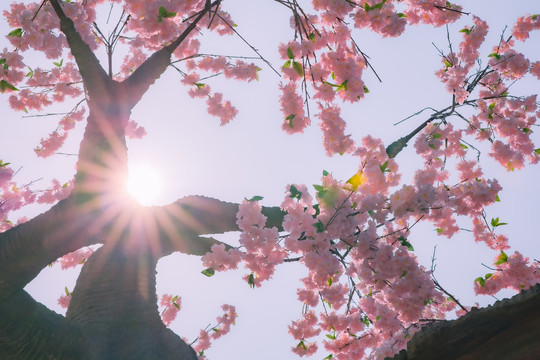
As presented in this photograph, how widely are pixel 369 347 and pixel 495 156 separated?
14.6 ft

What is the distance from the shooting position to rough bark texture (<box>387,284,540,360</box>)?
148 centimetres

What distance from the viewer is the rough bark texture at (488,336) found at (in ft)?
4.85

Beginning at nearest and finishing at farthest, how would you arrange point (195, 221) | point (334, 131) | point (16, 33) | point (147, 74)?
point (195, 221), point (147, 74), point (334, 131), point (16, 33)

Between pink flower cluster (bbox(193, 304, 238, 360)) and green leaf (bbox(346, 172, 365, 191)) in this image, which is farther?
pink flower cluster (bbox(193, 304, 238, 360))

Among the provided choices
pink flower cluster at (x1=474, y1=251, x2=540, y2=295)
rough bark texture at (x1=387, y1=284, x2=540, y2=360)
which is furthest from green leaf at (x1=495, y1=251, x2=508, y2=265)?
rough bark texture at (x1=387, y1=284, x2=540, y2=360)

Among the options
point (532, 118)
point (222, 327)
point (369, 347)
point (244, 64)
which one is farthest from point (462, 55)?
point (222, 327)

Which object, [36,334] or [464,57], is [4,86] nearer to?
[36,334]

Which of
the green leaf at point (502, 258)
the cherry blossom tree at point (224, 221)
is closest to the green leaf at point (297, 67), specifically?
the cherry blossom tree at point (224, 221)

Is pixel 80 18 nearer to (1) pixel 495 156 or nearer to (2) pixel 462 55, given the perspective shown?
(2) pixel 462 55

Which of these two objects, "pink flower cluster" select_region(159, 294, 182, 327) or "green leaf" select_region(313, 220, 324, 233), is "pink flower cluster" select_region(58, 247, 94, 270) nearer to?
"pink flower cluster" select_region(159, 294, 182, 327)

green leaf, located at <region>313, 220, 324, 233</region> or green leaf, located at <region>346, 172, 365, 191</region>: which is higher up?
green leaf, located at <region>346, 172, 365, 191</region>

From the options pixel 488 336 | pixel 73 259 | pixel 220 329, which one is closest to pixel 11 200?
pixel 73 259

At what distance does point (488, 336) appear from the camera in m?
1.50

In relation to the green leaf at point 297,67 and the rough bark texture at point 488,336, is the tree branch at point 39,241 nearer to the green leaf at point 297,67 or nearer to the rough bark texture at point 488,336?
the green leaf at point 297,67
